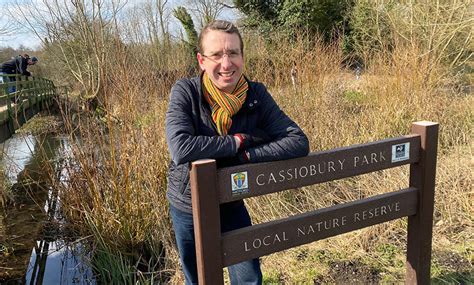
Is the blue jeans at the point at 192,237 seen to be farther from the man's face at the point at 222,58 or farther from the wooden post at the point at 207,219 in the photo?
the man's face at the point at 222,58

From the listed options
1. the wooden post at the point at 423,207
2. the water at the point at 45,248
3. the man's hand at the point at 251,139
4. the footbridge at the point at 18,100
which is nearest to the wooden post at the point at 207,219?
the man's hand at the point at 251,139

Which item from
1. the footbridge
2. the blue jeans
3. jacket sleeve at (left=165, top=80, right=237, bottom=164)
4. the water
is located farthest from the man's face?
the footbridge

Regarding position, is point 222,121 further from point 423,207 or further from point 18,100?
point 18,100

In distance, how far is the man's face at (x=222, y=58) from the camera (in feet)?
5.65

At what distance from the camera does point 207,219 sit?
1593mm

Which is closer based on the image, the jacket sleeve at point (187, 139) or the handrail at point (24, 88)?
the jacket sleeve at point (187, 139)

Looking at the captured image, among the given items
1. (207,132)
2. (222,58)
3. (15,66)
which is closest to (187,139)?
(207,132)

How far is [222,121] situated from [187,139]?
0.21 m

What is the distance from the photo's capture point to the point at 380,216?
1993 millimetres

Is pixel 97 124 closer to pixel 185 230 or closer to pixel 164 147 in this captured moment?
pixel 164 147

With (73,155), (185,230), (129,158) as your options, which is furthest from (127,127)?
(185,230)

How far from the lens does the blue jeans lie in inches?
76.9

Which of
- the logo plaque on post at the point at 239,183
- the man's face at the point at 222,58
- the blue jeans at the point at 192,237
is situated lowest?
the blue jeans at the point at 192,237

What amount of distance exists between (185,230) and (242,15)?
1812cm
